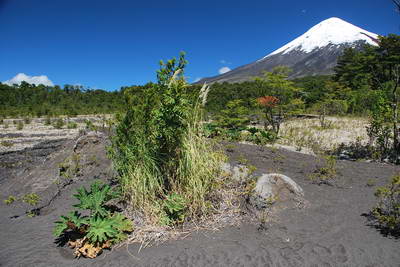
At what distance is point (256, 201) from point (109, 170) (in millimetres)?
3135

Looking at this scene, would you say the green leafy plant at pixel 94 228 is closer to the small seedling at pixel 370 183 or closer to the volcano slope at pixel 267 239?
the volcano slope at pixel 267 239

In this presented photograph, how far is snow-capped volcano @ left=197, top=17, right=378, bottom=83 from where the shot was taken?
89.8 meters

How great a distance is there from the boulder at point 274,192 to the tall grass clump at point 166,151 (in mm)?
673

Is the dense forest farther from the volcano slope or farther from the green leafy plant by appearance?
the volcano slope

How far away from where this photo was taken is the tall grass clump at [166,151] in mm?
3479

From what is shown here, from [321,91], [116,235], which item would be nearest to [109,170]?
[116,235]

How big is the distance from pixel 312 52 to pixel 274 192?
118 metres

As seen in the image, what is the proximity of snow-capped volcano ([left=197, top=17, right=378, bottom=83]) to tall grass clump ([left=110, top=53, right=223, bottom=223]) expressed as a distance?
83.7 meters

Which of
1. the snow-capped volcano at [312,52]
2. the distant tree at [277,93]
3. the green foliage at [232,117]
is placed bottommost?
the green foliage at [232,117]

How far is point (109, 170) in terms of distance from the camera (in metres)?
5.34

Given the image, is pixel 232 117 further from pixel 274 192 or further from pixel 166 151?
pixel 166 151

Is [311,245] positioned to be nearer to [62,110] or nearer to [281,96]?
[281,96]

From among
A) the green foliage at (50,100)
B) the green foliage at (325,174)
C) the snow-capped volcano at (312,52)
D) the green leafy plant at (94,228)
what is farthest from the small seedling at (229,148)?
the snow-capped volcano at (312,52)

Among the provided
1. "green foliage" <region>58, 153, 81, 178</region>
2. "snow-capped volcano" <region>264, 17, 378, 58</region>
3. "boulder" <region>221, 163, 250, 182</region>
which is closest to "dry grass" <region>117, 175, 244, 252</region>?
"boulder" <region>221, 163, 250, 182</region>
